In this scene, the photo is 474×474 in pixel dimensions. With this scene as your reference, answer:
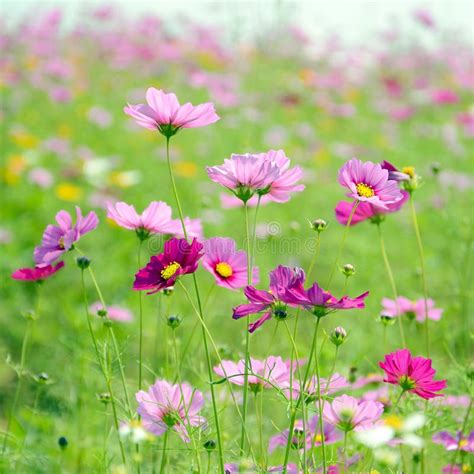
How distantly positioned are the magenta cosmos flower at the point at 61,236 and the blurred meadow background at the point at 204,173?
0.62 ft

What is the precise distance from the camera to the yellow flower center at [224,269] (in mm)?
831

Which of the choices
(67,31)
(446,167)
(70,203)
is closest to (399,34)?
(446,167)

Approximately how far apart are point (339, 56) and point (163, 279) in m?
4.45

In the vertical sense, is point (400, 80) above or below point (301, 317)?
above

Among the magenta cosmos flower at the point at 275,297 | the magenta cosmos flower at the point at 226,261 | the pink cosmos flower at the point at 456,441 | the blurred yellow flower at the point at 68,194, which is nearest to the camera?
the magenta cosmos flower at the point at 275,297

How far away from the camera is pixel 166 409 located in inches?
32.4

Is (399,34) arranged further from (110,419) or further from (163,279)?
(163,279)

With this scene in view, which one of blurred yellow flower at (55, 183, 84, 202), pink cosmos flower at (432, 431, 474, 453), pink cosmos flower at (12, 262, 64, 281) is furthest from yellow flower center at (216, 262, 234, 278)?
blurred yellow flower at (55, 183, 84, 202)

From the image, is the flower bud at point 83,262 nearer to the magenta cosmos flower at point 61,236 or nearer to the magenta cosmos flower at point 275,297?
the magenta cosmos flower at point 61,236

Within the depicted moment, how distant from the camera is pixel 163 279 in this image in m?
0.79

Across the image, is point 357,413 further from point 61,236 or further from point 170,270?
point 61,236

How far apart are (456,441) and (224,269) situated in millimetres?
391

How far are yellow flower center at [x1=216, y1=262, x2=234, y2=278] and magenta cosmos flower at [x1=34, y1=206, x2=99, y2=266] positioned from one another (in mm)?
146

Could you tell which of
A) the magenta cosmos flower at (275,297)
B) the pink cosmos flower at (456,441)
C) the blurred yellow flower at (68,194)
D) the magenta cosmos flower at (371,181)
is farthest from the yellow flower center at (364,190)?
the blurred yellow flower at (68,194)
